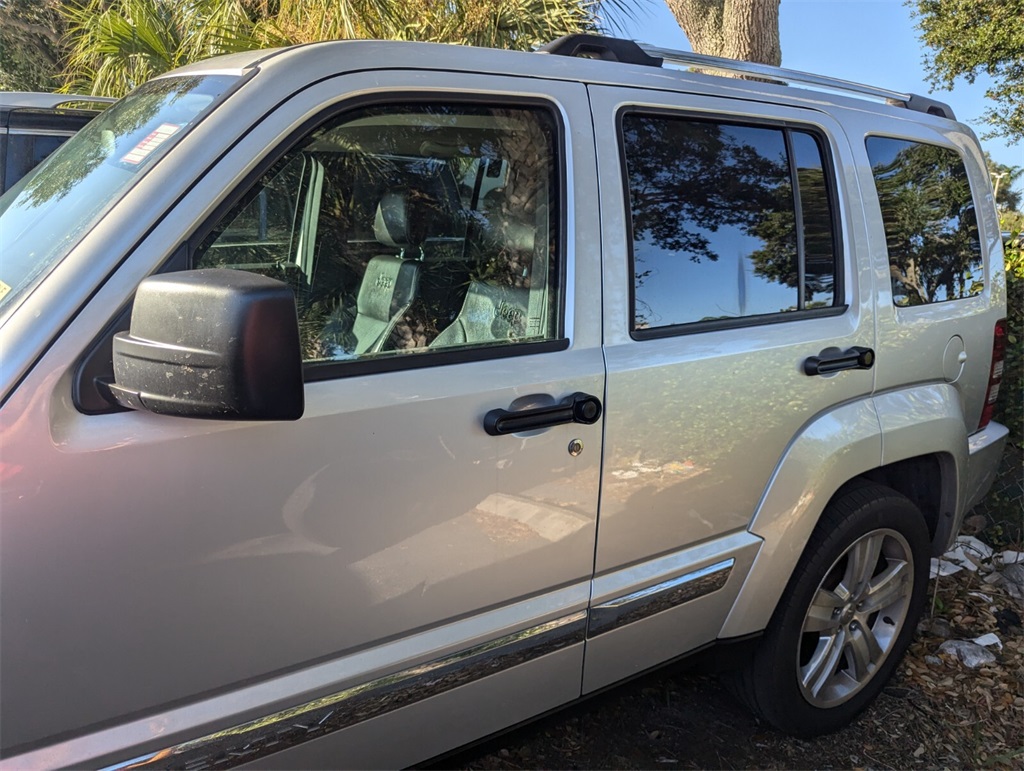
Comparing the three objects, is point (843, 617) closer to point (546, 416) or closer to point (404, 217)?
point (546, 416)

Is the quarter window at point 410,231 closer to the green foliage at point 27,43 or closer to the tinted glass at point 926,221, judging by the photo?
the tinted glass at point 926,221

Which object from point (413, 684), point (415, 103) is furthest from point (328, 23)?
point (413, 684)

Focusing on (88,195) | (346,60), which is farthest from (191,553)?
(346,60)

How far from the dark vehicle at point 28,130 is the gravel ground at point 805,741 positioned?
4.87 meters

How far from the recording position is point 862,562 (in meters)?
2.76

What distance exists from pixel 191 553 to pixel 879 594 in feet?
7.59

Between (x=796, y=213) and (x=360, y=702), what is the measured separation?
1848mm

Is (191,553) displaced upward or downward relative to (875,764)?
upward

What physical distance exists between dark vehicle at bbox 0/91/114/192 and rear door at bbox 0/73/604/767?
181 inches

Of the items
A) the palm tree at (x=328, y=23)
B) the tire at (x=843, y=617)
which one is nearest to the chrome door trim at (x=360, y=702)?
the tire at (x=843, y=617)

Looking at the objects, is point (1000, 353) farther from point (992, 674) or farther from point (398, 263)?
point (398, 263)

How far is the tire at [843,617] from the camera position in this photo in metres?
2.59

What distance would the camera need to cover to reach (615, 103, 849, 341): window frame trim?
6.79 feet

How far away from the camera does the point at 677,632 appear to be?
2322mm
